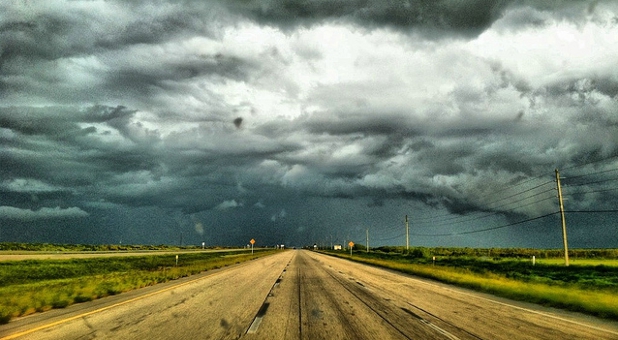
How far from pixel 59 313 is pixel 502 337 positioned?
10.5 m

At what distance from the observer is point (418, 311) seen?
34.4 ft

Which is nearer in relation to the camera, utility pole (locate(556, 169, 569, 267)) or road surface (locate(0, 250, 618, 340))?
road surface (locate(0, 250, 618, 340))

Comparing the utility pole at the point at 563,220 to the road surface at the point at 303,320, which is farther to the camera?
the utility pole at the point at 563,220

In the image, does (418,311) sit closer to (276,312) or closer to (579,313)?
(276,312)

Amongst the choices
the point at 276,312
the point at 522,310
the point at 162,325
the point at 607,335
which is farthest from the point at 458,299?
the point at 162,325

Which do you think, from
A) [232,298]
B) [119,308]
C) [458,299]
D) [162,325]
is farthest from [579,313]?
[119,308]

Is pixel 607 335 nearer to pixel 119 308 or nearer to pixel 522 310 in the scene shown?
pixel 522 310

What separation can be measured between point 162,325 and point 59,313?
4002mm

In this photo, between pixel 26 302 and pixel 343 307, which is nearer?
pixel 343 307

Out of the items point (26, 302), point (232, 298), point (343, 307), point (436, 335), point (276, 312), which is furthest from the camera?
point (232, 298)

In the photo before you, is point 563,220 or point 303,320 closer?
point 303,320

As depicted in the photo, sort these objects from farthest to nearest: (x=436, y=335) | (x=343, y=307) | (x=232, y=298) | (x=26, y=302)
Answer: (x=232, y=298), (x=26, y=302), (x=343, y=307), (x=436, y=335)

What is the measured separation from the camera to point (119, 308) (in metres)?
10.9

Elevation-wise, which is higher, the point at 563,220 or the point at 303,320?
the point at 563,220
